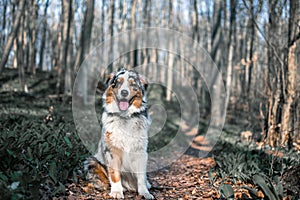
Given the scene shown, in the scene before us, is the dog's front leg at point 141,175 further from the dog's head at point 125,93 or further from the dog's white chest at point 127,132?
the dog's head at point 125,93

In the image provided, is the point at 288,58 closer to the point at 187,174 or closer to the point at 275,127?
the point at 275,127

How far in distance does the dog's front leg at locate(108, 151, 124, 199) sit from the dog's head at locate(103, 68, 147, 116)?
665 millimetres

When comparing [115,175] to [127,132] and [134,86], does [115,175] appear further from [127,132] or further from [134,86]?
[134,86]

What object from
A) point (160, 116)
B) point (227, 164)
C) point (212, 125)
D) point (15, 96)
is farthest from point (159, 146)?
point (15, 96)

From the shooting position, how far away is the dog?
460cm

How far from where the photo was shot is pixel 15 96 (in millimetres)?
16344

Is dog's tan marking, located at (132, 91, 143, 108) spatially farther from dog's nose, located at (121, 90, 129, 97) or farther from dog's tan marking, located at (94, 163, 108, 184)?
dog's tan marking, located at (94, 163, 108, 184)

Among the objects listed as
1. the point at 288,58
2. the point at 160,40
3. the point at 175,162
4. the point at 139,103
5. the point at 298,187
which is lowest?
the point at 175,162

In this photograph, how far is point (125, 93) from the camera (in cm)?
447

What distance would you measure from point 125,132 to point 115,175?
65 cm

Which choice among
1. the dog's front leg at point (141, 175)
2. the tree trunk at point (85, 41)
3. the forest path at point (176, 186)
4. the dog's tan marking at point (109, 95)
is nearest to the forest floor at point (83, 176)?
the forest path at point (176, 186)

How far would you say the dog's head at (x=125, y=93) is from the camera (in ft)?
14.6

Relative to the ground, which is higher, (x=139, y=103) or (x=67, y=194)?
(x=139, y=103)

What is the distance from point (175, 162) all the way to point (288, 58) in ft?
14.3
